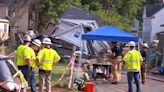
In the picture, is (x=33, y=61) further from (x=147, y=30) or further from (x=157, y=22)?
(x=147, y=30)

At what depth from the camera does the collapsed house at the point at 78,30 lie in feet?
107

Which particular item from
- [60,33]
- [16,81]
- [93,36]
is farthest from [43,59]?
[60,33]

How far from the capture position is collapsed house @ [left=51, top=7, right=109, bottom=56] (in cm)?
3250

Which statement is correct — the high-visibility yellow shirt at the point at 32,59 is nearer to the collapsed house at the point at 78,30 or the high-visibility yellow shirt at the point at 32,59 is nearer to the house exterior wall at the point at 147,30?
the collapsed house at the point at 78,30

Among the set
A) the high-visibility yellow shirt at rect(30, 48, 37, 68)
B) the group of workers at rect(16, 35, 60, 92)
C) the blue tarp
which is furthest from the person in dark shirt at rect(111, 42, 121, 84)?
the high-visibility yellow shirt at rect(30, 48, 37, 68)

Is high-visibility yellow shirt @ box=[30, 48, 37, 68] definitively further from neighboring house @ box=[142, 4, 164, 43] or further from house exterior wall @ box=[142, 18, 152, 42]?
house exterior wall @ box=[142, 18, 152, 42]

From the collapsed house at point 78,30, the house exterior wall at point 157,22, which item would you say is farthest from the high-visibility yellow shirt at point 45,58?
the house exterior wall at point 157,22

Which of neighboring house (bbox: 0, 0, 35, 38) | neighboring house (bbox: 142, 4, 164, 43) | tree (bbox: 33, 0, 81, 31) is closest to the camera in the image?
neighboring house (bbox: 0, 0, 35, 38)

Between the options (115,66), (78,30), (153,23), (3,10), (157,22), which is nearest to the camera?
A: (115,66)

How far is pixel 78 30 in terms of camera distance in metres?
32.8

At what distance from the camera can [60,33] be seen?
109 ft

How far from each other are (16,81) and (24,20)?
47.0 metres

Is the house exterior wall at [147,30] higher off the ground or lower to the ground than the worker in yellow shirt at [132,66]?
higher

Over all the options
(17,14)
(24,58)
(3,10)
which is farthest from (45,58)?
(3,10)
